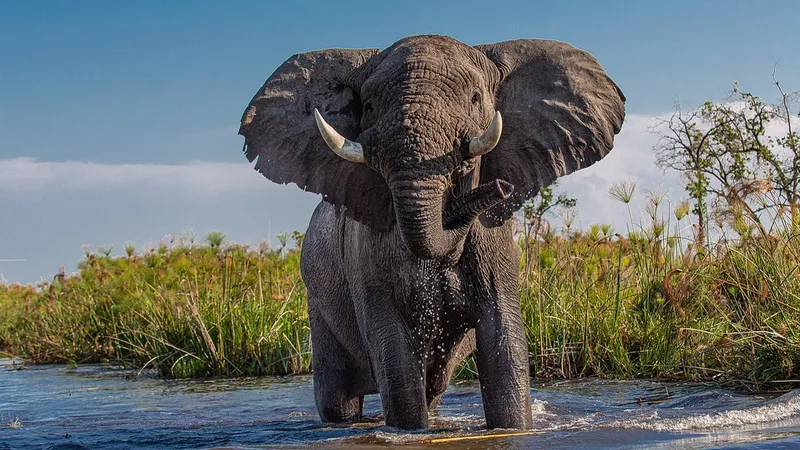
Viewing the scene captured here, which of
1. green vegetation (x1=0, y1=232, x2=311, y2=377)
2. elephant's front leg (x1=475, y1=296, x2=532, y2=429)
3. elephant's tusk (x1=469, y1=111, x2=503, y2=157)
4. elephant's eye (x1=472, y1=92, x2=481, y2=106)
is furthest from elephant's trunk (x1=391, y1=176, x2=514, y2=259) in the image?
green vegetation (x1=0, y1=232, x2=311, y2=377)

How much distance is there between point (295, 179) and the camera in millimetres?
5906

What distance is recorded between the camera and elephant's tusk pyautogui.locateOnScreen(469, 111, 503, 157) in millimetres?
4863

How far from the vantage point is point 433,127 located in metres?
4.79

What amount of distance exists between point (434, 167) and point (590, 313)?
184 inches

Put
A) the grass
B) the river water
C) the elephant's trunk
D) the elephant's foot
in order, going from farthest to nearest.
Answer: the grass
the elephant's foot
the river water
the elephant's trunk

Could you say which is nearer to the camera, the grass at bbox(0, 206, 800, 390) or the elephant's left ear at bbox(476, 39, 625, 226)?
the elephant's left ear at bbox(476, 39, 625, 226)

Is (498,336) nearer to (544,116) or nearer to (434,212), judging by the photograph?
(434,212)

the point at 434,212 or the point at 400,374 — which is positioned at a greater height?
the point at 434,212

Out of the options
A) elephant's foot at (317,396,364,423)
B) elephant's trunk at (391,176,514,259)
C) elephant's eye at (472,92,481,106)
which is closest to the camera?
elephant's trunk at (391,176,514,259)

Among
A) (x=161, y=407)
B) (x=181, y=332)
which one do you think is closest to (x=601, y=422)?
(x=161, y=407)

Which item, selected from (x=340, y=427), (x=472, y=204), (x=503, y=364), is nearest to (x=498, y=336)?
(x=503, y=364)

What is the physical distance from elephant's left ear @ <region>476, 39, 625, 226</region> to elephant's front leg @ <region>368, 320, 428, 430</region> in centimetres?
81

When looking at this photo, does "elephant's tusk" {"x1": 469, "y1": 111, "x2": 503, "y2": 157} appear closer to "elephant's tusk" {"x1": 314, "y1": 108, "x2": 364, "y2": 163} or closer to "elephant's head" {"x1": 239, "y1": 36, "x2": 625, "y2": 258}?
"elephant's head" {"x1": 239, "y1": 36, "x2": 625, "y2": 258}

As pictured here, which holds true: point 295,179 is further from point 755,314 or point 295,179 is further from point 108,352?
point 108,352
